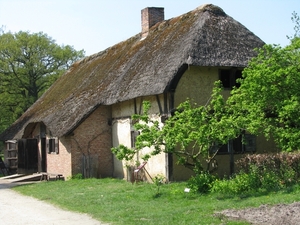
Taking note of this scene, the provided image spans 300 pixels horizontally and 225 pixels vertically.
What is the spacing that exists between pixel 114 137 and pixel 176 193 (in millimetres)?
7925

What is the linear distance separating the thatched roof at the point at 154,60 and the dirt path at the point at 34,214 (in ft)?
17.9

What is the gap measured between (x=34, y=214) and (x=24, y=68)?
3116 centimetres

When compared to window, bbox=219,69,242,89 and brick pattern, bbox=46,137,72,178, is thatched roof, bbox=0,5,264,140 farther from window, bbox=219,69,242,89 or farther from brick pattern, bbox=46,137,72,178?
brick pattern, bbox=46,137,72,178

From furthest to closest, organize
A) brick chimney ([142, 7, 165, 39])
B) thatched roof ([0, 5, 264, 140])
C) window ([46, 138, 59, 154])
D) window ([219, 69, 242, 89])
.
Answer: brick chimney ([142, 7, 165, 39]) < window ([46, 138, 59, 154]) < window ([219, 69, 242, 89]) < thatched roof ([0, 5, 264, 140])

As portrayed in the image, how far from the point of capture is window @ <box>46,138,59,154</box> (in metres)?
22.3

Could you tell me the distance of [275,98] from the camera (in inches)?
526

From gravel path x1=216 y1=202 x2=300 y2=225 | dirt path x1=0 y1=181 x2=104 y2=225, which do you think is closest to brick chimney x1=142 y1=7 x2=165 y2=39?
dirt path x1=0 y1=181 x2=104 y2=225

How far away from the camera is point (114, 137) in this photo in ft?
68.7

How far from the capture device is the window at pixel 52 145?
2228cm

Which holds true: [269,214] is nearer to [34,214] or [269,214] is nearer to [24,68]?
[34,214]

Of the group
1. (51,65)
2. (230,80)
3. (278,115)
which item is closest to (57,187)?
(230,80)

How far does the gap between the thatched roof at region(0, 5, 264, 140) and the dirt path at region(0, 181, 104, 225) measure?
17.9 ft

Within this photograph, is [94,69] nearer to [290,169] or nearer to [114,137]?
[114,137]

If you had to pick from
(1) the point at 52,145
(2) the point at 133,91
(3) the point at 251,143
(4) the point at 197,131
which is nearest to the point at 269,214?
(4) the point at 197,131
